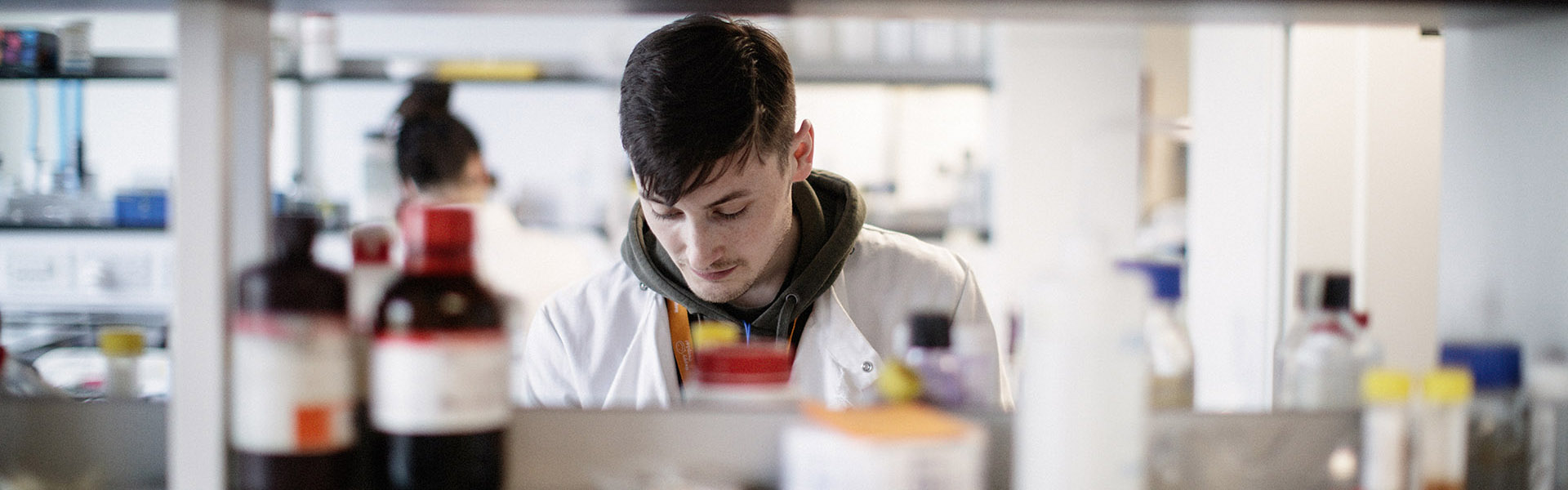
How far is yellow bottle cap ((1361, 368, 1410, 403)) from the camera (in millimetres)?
671

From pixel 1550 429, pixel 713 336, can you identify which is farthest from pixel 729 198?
pixel 1550 429

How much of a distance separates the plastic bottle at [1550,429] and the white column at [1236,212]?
1.26 meters

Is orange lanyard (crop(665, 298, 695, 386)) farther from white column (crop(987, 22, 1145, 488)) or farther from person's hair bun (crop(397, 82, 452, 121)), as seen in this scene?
white column (crop(987, 22, 1145, 488))

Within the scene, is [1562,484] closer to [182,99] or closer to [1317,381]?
[1317,381]

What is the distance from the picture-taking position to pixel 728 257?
1.44 meters

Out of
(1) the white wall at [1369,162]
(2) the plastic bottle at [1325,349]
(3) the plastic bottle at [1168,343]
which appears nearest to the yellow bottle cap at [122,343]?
(3) the plastic bottle at [1168,343]

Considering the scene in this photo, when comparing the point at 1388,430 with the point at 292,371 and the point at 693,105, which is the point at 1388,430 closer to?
the point at 292,371

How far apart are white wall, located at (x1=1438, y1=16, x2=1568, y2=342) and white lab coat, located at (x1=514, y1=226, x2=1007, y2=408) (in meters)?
0.68

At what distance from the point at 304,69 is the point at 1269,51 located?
9.82 ft

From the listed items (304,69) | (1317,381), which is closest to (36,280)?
(304,69)

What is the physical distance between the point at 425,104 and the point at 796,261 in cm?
136

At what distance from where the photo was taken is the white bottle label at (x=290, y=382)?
0.63m

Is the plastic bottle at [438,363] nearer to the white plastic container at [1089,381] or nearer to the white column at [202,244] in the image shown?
the white column at [202,244]

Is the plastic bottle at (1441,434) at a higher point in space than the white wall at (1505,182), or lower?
lower
